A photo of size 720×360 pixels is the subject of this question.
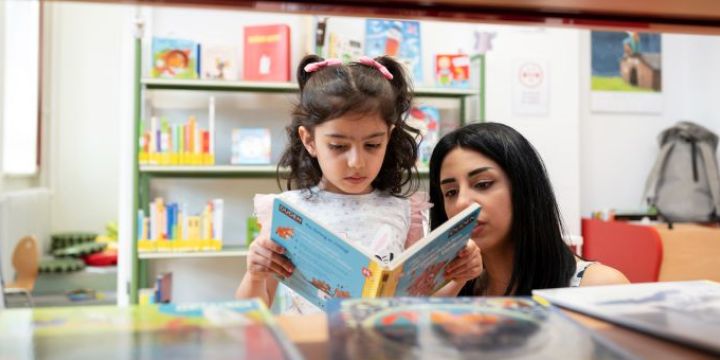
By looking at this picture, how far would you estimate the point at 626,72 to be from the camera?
4047mm

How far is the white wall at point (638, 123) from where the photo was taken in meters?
4.03

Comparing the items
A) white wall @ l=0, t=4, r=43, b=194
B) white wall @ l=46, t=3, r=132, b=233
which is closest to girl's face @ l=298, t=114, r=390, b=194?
white wall @ l=0, t=4, r=43, b=194

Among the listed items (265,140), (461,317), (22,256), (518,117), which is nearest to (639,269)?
(518,117)

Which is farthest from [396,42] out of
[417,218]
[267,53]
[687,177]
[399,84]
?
[417,218]

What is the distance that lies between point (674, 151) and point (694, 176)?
0.66 ft

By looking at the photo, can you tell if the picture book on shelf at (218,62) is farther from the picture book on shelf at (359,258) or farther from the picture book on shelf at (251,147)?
the picture book on shelf at (359,258)

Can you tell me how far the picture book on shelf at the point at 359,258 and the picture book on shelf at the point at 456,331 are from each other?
0.18 meters

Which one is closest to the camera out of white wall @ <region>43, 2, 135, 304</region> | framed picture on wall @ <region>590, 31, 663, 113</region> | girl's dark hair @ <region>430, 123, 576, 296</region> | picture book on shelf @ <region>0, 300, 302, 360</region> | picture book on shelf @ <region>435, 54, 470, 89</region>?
picture book on shelf @ <region>0, 300, 302, 360</region>

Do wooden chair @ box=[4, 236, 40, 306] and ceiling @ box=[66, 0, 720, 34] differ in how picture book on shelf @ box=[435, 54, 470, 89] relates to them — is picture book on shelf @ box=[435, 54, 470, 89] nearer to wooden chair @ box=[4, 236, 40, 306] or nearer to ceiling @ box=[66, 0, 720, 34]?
ceiling @ box=[66, 0, 720, 34]

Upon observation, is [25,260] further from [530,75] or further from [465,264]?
[465,264]

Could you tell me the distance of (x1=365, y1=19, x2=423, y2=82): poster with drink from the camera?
12.0ft

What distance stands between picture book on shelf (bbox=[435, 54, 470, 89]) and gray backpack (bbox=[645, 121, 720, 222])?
1.41 metres

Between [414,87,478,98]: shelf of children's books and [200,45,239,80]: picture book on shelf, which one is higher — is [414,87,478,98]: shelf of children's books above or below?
below

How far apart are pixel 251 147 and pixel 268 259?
243 centimetres
